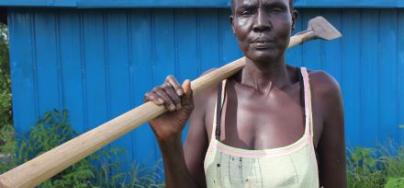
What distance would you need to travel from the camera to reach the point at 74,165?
13.3ft

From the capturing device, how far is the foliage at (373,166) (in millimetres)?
4227

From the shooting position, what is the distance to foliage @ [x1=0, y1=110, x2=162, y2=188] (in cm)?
390

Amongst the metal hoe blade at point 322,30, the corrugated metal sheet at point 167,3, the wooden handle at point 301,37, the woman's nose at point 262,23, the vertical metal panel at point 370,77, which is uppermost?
the corrugated metal sheet at point 167,3

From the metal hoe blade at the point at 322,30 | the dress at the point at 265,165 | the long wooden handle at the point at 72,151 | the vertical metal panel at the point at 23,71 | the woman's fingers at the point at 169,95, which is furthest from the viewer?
the vertical metal panel at the point at 23,71

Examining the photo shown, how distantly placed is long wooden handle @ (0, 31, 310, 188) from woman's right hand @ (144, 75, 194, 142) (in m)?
0.04

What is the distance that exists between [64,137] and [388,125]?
278 cm

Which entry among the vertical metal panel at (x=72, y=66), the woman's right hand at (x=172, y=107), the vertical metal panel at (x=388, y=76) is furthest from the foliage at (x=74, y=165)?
the woman's right hand at (x=172, y=107)

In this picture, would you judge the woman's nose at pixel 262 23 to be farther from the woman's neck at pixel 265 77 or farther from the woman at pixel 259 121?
the woman's neck at pixel 265 77

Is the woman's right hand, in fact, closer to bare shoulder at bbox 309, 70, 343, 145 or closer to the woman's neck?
the woman's neck

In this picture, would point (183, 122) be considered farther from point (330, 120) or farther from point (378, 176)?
point (378, 176)

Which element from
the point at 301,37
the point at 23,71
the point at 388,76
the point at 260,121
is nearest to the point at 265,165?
the point at 260,121

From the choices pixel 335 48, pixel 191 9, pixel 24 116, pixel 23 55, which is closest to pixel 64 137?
pixel 24 116

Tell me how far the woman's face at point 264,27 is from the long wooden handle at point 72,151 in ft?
1.08

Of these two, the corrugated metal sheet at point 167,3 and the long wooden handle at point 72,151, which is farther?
the corrugated metal sheet at point 167,3
